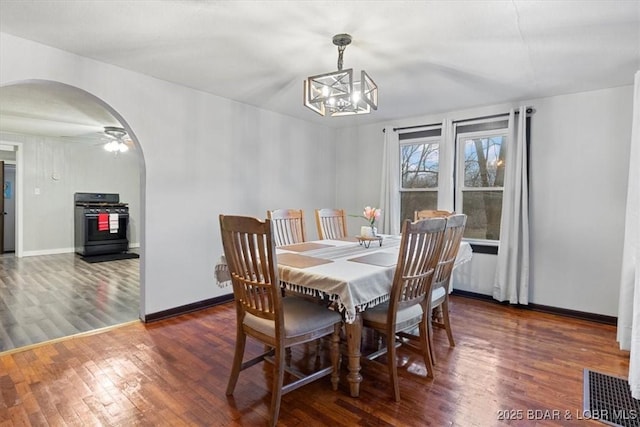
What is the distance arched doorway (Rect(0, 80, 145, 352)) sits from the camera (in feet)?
10.4

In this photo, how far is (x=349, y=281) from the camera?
175 centimetres

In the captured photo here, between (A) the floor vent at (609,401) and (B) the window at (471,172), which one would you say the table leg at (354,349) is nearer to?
(A) the floor vent at (609,401)

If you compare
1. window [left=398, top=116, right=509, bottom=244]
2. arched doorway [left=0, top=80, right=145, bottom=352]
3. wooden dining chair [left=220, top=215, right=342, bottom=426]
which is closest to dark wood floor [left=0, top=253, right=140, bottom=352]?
arched doorway [left=0, top=80, right=145, bottom=352]

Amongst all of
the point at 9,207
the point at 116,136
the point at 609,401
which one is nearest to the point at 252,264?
the point at 609,401

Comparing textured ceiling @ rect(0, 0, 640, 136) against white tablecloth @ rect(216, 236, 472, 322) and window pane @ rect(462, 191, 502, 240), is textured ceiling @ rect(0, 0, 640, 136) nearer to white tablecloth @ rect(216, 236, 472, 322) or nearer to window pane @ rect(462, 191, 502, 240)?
window pane @ rect(462, 191, 502, 240)

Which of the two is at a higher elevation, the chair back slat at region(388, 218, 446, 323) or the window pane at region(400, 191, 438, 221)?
the window pane at region(400, 191, 438, 221)

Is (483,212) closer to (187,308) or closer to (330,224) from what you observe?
(330,224)

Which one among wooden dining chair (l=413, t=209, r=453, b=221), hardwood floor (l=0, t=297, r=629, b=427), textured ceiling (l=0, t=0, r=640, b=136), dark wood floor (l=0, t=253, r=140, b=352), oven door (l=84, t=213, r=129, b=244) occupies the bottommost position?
hardwood floor (l=0, t=297, r=629, b=427)

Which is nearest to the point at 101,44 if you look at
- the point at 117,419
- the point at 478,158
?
the point at 117,419

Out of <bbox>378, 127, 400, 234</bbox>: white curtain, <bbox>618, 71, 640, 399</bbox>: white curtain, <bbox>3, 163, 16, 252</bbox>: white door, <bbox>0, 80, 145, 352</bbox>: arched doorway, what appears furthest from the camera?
<bbox>3, 163, 16, 252</bbox>: white door

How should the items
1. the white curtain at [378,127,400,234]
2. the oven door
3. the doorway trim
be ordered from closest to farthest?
the white curtain at [378,127,400,234] < the doorway trim < the oven door

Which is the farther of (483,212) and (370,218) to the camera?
(483,212)

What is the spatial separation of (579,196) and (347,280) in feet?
10.3

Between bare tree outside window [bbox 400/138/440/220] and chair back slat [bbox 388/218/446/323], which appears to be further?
bare tree outside window [bbox 400/138/440/220]
